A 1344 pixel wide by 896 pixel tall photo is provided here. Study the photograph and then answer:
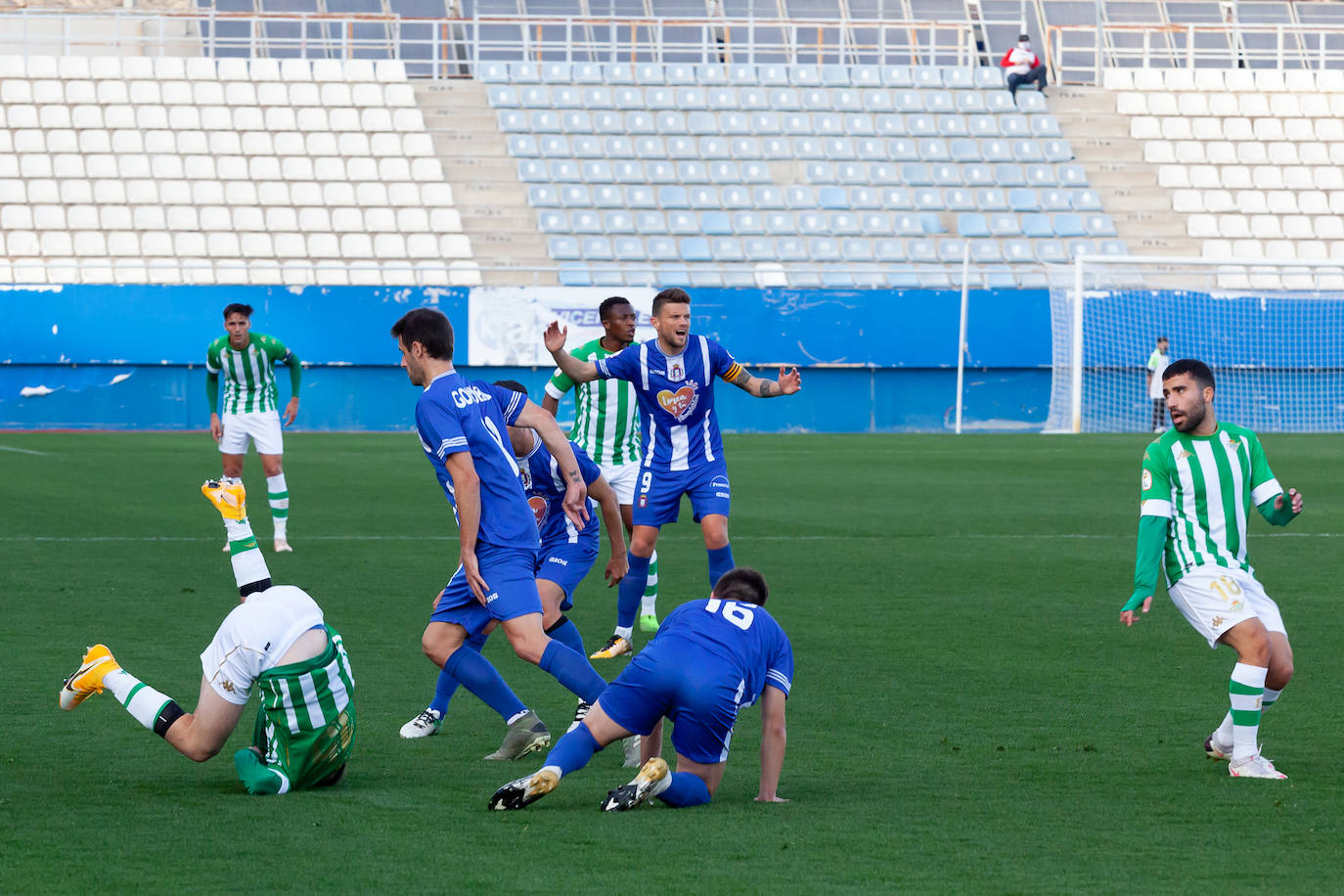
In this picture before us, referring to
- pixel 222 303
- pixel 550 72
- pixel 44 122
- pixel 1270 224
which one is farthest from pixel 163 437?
pixel 1270 224

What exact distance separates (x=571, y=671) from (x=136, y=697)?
1.46 metres

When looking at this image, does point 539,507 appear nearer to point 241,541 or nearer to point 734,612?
point 241,541

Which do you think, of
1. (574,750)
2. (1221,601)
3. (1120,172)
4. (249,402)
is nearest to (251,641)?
(574,750)

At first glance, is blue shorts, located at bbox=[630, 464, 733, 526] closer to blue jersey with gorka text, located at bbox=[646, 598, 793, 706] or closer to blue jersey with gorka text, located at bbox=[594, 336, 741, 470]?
blue jersey with gorka text, located at bbox=[594, 336, 741, 470]

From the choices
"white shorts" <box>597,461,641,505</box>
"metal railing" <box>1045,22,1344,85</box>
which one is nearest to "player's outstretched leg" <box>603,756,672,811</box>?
"white shorts" <box>597,461,641,505</box>

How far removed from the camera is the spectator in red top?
33062 mm

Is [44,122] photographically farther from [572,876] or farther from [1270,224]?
[572,876]

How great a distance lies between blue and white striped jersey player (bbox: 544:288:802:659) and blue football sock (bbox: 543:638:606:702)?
8.32 ft

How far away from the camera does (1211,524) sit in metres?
5.85

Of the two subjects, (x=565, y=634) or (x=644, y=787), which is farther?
(x=565, y=634)

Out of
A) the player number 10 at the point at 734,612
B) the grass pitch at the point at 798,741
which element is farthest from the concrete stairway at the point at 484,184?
the player number 10 at the point at 734,612

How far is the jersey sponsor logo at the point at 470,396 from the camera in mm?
5680

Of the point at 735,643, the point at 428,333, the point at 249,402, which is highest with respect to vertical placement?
the point at 428,333

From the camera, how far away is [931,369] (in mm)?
29672
